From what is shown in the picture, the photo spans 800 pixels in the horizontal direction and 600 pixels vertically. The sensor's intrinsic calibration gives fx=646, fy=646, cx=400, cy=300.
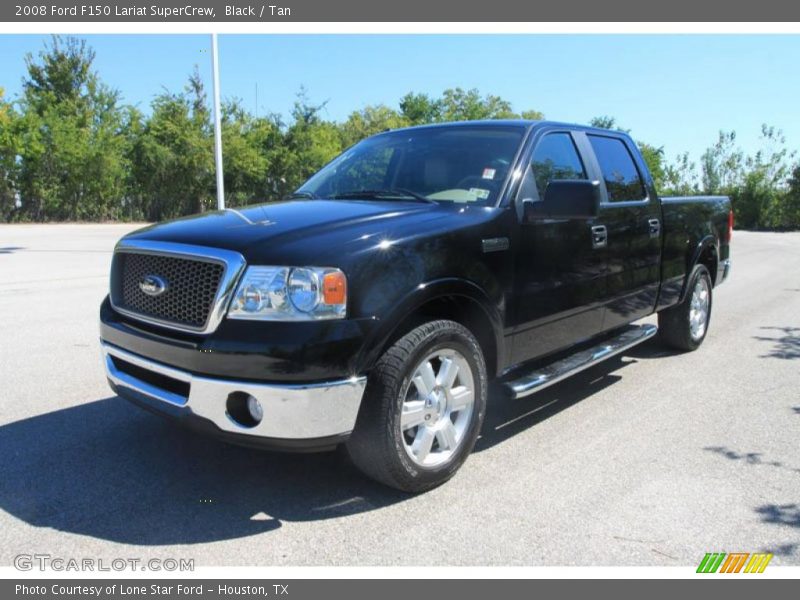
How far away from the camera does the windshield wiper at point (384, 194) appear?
154 inches

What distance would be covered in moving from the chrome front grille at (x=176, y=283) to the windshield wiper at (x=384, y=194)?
130 centimetres

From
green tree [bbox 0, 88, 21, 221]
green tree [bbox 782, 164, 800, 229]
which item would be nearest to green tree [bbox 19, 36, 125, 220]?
green tree [bbox 0, 88, 21, 221]

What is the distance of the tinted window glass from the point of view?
4227mm

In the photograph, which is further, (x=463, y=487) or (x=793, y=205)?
(x=793, y=205)

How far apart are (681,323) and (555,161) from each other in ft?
9.25

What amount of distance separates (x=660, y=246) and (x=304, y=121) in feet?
122

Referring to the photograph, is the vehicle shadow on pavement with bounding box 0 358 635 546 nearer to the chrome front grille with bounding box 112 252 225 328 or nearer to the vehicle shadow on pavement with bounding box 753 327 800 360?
the chrome front grille with bounding box 112 252 225 328

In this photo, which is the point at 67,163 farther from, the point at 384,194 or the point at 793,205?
the point at 793,205

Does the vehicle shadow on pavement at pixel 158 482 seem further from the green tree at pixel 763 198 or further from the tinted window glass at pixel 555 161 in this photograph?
the green tree at pixel 763 198

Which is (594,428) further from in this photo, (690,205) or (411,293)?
(690,205)

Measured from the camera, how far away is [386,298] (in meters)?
3.04

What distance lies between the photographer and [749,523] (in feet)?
10.2

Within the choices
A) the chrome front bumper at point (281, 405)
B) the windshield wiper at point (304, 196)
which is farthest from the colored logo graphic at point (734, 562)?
the windshield wiper at point (304, 196)

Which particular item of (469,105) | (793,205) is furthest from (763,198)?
(469,105)
